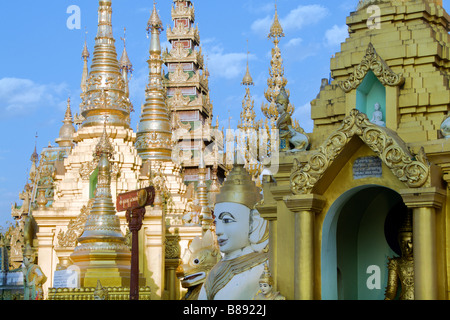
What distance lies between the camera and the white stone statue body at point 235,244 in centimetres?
1377

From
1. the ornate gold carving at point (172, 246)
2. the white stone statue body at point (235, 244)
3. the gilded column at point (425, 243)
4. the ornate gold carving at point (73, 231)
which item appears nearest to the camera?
the gilded column at point (425, 243)

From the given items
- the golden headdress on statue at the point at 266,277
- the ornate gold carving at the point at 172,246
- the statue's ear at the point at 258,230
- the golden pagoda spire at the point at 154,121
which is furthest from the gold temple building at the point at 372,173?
the golden pagoda spire at the point at 154,121

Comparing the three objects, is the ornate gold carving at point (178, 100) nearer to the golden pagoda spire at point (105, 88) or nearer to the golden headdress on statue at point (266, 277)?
the golden pagoda spire at point (105, 88)

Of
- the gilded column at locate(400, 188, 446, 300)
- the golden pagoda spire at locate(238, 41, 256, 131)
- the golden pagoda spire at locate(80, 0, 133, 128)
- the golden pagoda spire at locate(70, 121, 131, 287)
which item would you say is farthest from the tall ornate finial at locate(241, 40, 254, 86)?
the gilded column at locate(400, 188, 446, 300)

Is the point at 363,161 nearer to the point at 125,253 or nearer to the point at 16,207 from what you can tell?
the point at 125,253

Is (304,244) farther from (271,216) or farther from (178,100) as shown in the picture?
(178,100)

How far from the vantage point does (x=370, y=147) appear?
37.2 feet

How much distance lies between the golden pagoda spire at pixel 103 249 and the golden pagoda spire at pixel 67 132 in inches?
898

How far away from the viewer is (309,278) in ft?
38.1

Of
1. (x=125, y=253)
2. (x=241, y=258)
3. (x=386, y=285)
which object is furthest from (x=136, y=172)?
(x=386, y=285)

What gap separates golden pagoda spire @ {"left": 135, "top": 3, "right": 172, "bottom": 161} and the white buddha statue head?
19377 mm

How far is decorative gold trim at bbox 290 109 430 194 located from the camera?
10867 millimetres

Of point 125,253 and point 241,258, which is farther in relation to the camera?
point 125,253
